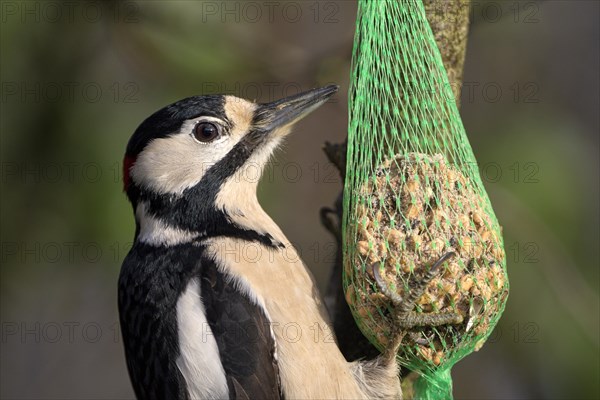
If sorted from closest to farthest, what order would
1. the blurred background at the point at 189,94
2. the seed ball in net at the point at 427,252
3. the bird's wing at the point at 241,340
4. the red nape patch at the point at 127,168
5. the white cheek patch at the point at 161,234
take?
the seed ball in net at the point at 427,252, the bird's wing at the point at 241,340, the white cheek patch at the point at 161,234, the red nape patch at the point at 127,168, the blurred background at the point at 189,94

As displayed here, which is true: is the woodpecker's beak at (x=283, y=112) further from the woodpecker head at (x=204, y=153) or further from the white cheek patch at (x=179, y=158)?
the white cheek patch at (x=179, y=158)

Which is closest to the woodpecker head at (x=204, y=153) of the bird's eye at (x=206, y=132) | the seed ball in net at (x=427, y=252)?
the bird's eye at (x=206, y=132)

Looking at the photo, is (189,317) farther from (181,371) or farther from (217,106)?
A: (217,106)

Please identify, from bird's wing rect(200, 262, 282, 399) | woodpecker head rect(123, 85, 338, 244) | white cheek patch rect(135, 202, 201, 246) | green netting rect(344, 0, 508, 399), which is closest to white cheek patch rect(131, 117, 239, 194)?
woodpecker head rect(123, 85, 338, 244)

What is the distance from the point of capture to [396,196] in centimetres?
288

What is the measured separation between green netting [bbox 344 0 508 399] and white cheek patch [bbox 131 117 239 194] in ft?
1.64

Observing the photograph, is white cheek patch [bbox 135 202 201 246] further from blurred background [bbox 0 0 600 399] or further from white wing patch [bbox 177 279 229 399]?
blurred background [bbox 0 0 600 399]

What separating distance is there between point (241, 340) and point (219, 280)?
212 mm

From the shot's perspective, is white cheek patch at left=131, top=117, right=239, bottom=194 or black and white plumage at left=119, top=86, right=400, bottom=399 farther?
white cheek patch at left=131, top=117, right=239, bottom=194

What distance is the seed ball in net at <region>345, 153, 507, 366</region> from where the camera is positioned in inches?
110

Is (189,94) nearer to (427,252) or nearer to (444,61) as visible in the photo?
(444,61)

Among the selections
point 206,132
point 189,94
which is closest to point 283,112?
point 206,132

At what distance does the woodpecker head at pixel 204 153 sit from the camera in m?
3.24

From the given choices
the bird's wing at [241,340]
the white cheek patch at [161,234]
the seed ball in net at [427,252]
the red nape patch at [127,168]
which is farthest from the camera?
the red nape patch at [127,168]
